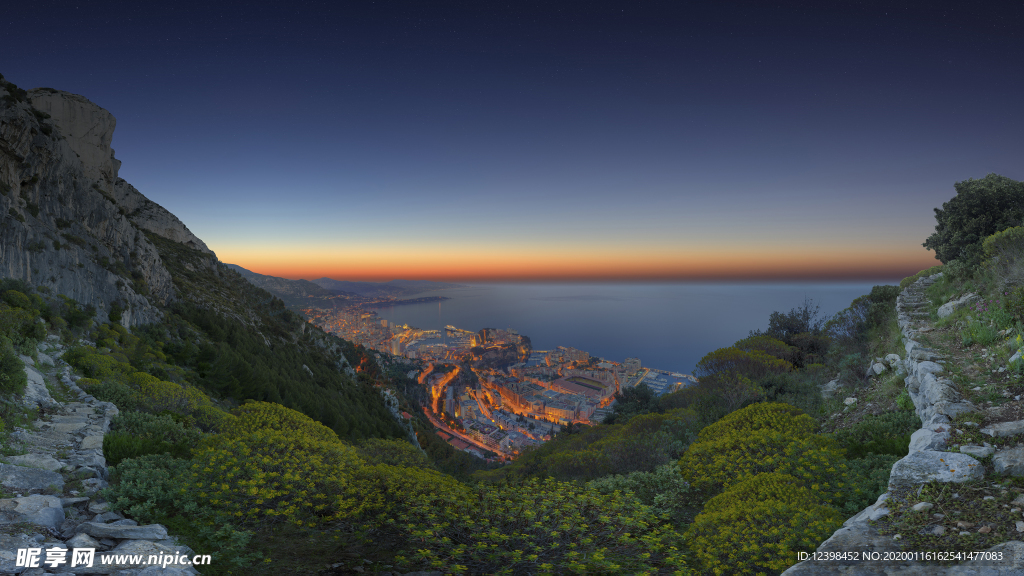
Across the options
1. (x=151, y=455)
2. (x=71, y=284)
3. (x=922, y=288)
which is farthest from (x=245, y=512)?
(x=922, y=288)

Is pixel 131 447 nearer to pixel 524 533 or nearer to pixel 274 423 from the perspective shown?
pixel 274 423

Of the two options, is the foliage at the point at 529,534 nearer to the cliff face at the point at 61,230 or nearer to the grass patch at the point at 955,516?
the grass patch at the point at 955,516

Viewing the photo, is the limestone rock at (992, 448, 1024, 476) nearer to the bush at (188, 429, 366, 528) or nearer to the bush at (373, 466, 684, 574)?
the bush at (373, 466, 684, 574)

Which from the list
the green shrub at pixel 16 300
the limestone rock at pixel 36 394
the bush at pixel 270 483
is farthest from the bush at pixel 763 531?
the green shrub at pixel 16 300

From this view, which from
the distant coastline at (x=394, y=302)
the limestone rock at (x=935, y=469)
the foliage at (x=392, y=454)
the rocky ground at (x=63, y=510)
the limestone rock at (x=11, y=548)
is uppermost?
the limestone rock at (x=935, y=469)

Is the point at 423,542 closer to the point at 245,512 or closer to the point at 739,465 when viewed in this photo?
the point at 245,512

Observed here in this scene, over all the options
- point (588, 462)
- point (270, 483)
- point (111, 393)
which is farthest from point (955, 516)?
point (111, 393)
